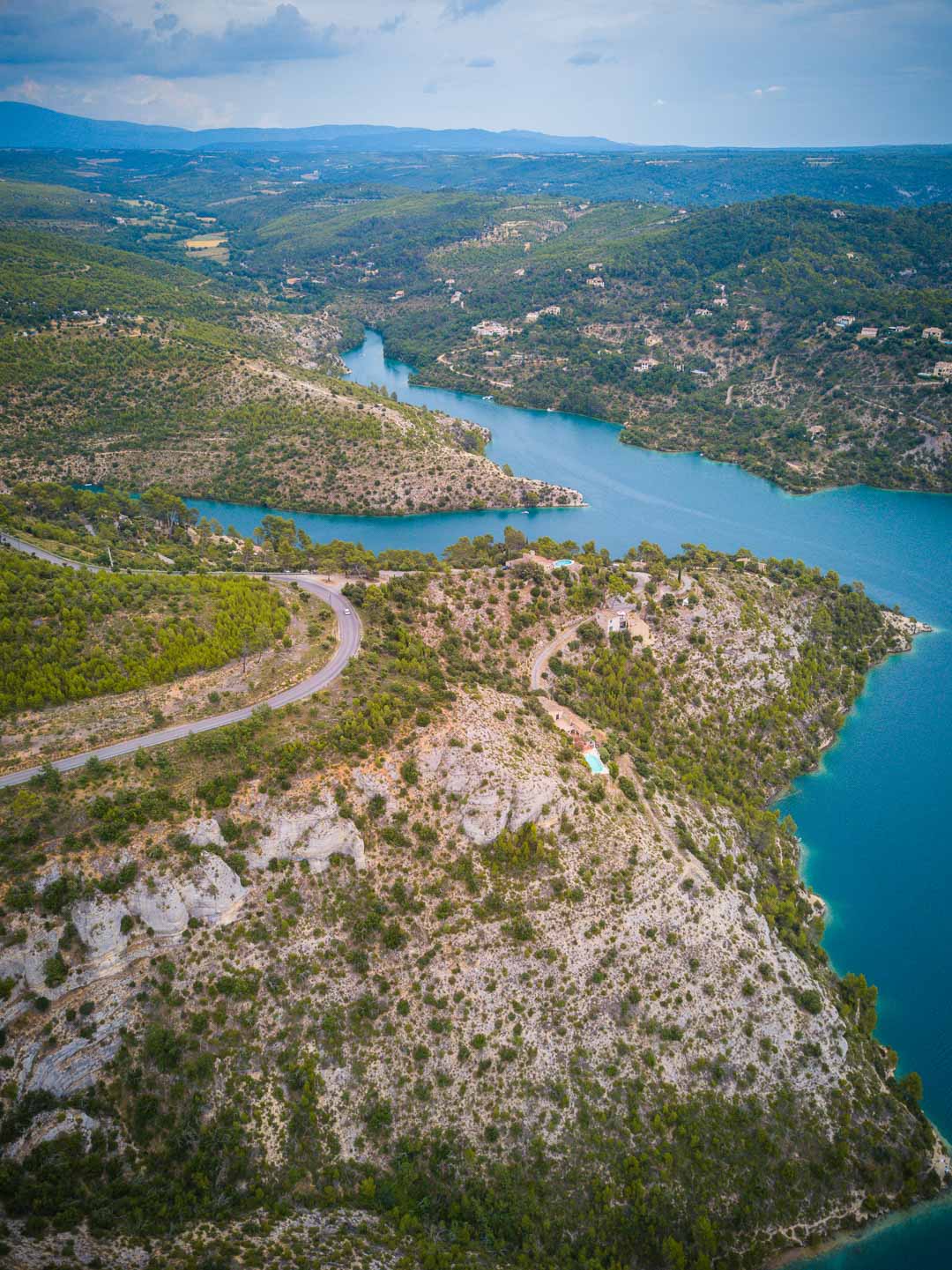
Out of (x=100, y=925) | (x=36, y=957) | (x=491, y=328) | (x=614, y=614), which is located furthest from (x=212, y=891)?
(x=491, y=328)

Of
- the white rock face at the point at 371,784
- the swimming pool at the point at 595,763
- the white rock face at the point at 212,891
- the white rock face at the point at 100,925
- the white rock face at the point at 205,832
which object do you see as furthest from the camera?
the swimming pool at the point at 595,763

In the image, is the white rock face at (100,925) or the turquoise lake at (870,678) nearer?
the white rock face at (100,925)

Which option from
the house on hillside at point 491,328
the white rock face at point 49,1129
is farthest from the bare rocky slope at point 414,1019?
the house on hillside at point 491,328

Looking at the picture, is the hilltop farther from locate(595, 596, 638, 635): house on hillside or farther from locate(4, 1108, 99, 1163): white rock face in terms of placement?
locate(4, 1108, 99, 1163): white rock face

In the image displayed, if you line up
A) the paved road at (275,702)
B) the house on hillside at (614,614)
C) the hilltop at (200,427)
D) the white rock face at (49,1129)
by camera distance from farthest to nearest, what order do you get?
the hilltop at (200,427) < the house on hillside at (614,614) < the paved road at (275,702) < the white rock face at (49,1129)

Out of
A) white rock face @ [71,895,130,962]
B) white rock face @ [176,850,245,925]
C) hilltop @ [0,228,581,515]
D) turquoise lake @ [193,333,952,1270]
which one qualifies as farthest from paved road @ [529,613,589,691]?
hilltop @ [0,228,581,515]

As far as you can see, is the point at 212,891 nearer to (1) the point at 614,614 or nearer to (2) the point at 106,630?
(2) the point at 106,630

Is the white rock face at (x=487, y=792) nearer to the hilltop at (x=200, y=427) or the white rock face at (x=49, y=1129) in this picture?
the white rock face at (x=49, y=1129)
